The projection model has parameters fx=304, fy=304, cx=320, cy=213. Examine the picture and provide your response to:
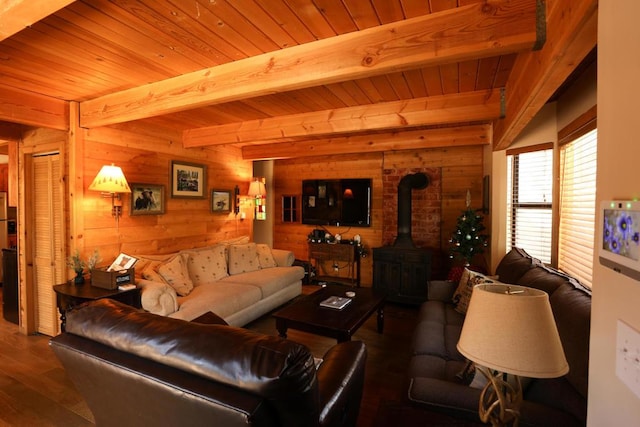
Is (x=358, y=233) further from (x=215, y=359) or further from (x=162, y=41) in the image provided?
(x=215, y=359)

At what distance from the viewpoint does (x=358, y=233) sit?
17.6 feet

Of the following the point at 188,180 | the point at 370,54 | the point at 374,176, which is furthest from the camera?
the point at 374,176

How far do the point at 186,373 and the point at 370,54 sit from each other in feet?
5.82

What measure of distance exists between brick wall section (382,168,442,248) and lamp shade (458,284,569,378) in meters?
3.91

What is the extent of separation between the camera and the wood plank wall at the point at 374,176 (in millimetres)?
4594

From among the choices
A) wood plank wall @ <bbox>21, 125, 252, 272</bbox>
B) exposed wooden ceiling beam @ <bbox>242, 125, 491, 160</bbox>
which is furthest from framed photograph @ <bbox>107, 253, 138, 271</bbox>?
exposed wooden ceiling beam @ <bbox>242, 125, 491, 160</bbox>

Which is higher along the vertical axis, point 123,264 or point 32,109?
point 32,109

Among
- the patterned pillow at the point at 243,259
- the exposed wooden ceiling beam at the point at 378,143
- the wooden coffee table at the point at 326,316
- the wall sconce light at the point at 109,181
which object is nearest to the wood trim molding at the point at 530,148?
the exposed wooden ceiling beam at the point at 378,143

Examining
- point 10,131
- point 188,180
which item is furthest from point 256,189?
point 10,131

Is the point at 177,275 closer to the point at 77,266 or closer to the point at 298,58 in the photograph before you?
the point at 77,266

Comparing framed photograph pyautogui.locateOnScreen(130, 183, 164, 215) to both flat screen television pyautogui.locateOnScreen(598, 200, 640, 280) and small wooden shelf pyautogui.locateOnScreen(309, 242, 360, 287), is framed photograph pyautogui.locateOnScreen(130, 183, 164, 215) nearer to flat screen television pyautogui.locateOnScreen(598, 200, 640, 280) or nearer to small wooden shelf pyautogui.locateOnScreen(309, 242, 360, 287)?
small wooden shelf pyautogui.locateOnScreen(309, 242, 360, 287)

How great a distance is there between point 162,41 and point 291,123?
1783mm

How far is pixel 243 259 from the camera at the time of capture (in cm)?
432

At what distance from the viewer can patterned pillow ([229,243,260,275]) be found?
13.8 feet
